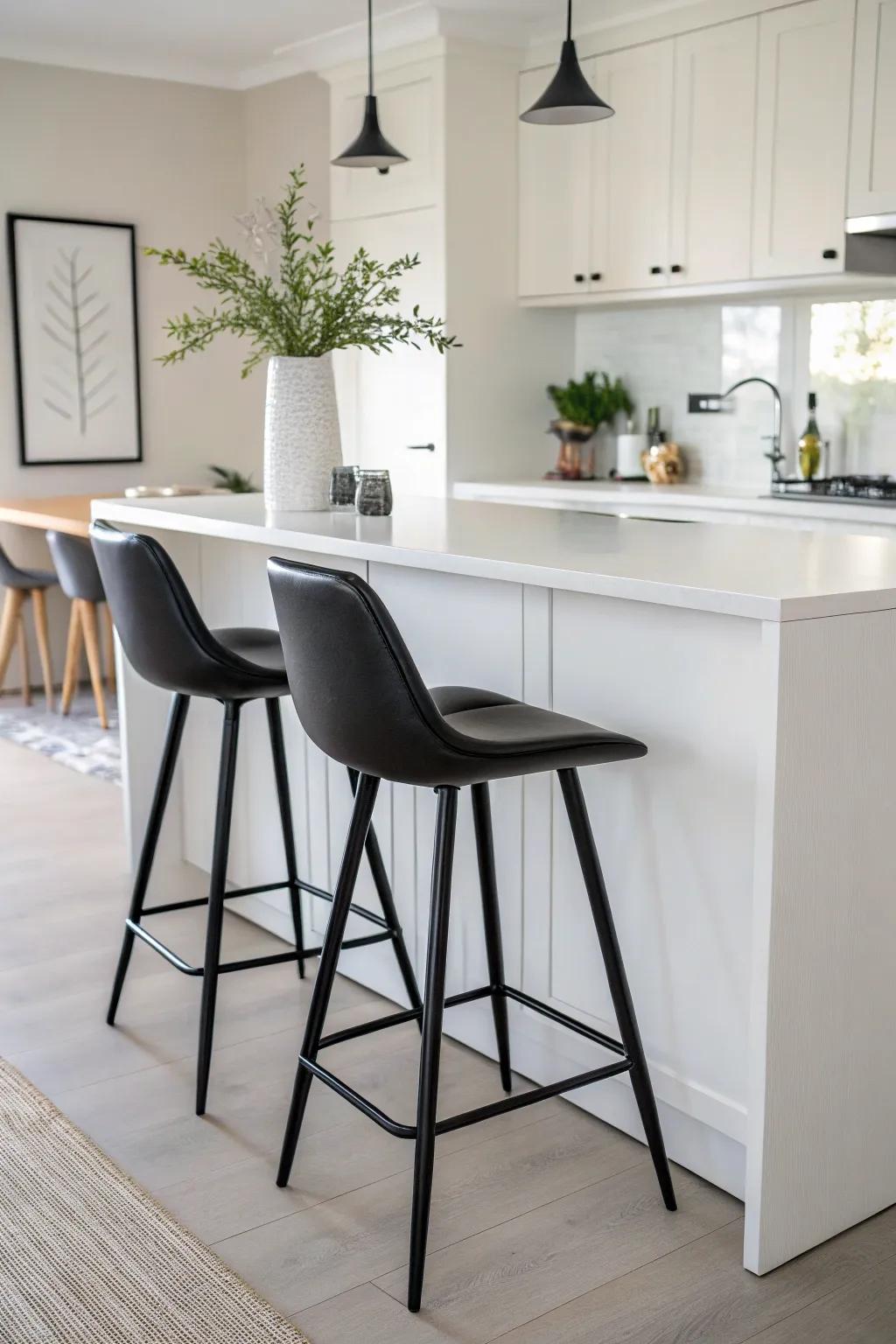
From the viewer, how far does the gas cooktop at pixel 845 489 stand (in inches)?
170

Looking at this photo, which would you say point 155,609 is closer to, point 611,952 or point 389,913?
point 389,913

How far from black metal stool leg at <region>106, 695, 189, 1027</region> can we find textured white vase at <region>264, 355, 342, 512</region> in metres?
0.56

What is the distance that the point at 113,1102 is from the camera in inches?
96.0

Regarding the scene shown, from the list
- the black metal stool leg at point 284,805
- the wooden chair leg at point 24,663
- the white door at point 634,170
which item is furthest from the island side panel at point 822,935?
the wooden chair leg at point 24,663

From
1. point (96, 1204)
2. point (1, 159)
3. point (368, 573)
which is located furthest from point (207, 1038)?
point (1, 159)

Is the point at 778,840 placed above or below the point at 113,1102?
above

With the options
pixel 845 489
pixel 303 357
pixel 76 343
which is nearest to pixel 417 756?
pixel 303 357

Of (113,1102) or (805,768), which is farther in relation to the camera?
(113,1102)

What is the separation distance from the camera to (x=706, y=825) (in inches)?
80.4

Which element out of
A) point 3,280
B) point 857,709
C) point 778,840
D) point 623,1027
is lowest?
point 623,1027

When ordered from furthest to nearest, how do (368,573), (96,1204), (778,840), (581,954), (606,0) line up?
(606,0)
(368,573)
(581,954)
(96,1204)
(778,840)

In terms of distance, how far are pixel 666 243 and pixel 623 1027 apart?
365 cm

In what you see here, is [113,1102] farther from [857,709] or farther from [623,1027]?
[857,709]

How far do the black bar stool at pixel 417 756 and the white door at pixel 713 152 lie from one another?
10.3 feet
